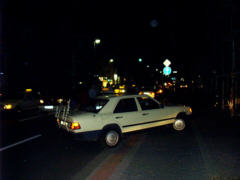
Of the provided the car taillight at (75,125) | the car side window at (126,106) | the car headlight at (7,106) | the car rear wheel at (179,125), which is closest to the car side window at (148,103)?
the car side window at (126,106)

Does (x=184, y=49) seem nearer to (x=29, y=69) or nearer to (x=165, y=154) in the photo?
(x=29, y=69)

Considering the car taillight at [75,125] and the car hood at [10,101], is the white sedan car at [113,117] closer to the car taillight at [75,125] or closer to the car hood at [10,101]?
the car taillight at [75,125]

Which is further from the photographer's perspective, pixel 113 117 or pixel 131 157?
pixel 113 117

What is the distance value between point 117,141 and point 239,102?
335 inches

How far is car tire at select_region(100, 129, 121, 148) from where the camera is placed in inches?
296

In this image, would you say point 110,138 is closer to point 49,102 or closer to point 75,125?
point 75,125

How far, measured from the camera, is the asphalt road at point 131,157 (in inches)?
210

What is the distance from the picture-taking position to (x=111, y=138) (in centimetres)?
763

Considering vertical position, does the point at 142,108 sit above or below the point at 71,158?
above

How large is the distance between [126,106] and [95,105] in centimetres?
99

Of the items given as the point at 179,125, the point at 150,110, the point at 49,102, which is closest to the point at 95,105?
the point at 150,110

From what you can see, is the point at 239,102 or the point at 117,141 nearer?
the point at 117,141

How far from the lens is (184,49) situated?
40.2m

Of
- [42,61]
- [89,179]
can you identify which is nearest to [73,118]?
[89,179]
